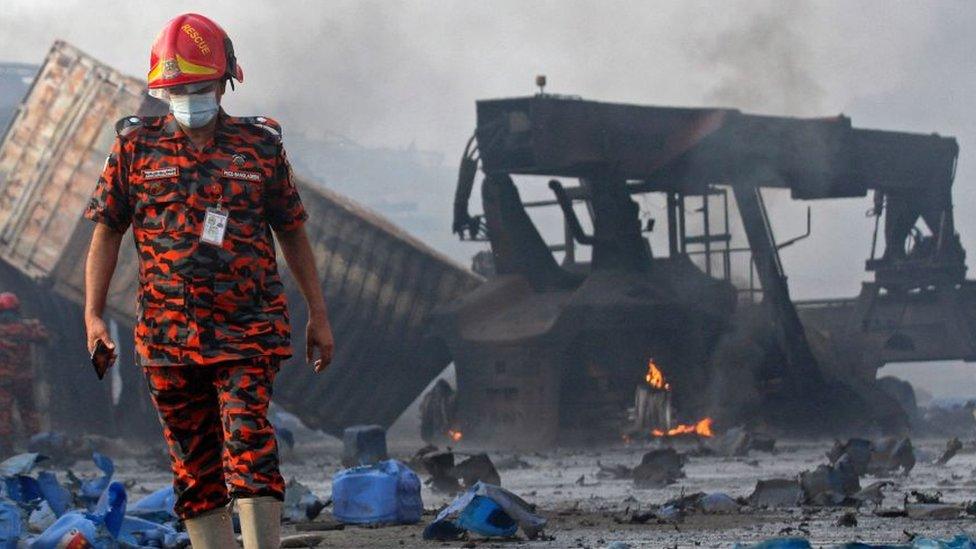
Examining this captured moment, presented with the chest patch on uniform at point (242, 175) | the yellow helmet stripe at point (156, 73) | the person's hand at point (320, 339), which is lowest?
the person's hand at point (320, 339)

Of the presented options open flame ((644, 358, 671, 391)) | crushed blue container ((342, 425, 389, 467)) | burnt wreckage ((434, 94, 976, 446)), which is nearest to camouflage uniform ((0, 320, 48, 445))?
crushed blue container ((342, 425, 389, 467))

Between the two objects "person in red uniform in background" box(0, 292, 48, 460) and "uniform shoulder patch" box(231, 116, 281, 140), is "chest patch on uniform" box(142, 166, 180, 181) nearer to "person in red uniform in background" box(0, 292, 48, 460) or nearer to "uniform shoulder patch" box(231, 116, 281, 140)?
"uniform shoulder patch" box(231, 116, 281, 140)

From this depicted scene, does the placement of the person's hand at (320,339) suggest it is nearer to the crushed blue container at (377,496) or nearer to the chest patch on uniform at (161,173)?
the chest patch on uniform at (161,173)

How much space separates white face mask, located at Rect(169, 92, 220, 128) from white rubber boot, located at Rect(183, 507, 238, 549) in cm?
90

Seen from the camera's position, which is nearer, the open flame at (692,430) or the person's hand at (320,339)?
the person's hand at (320,339)

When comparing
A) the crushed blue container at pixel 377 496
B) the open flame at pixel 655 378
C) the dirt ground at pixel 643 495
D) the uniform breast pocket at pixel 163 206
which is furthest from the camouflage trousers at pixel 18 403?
the uniform breast pocket at pixel 163 206

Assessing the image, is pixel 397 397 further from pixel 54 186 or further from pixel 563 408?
pixel 54 186

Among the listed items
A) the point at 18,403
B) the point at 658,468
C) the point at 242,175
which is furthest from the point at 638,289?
the point at 242,175

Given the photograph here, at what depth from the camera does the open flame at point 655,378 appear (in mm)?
16422

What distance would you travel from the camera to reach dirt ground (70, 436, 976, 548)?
20.6ft

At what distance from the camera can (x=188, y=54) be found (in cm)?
382

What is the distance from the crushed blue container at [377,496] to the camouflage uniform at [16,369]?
664cm

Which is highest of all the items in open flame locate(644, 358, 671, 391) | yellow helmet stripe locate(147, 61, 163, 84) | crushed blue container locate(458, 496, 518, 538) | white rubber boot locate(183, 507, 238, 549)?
→ yellow helmet stripe locate(147, 61, 163, 84)

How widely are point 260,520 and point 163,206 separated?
75 centimetres
